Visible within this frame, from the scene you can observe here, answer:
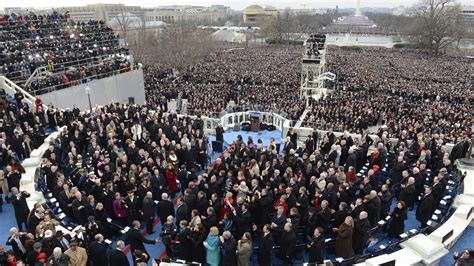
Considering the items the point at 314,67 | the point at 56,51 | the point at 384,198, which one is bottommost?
the point at 384,198

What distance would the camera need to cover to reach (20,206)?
875cm

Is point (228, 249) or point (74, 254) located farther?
point (228, 249)

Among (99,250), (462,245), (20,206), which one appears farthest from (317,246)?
(20,206)

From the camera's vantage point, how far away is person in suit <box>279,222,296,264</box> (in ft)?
24.5

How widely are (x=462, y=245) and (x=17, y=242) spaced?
30.6 ft

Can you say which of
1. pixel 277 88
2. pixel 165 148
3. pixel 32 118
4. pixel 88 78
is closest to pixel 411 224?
pixel 165 148

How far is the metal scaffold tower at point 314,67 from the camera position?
101ft

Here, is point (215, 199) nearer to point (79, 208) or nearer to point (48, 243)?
point (79, 208)

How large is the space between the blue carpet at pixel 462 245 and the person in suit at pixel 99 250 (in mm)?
6811

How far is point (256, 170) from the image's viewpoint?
10195 mm

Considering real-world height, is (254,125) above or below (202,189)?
below

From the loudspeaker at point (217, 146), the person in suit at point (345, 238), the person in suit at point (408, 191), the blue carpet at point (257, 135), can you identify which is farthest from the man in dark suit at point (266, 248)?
the blue carpet at point (257, 135)

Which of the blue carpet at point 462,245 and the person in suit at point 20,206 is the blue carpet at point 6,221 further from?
the blue carpet at point 462,245

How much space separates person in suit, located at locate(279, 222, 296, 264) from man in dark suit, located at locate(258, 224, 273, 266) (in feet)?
1.03
